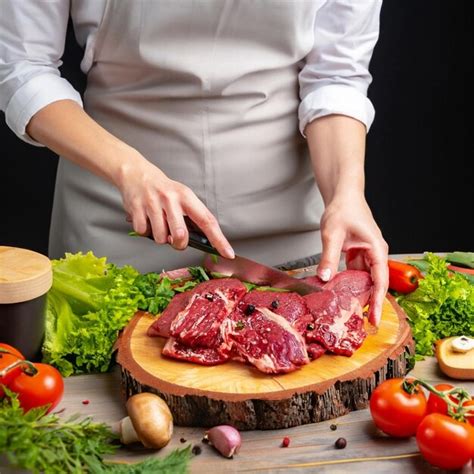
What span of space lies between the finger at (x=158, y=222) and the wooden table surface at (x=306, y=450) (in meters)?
0.45

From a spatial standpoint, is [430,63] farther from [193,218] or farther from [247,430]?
[247,430]

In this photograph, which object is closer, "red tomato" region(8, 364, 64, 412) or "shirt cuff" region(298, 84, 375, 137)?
"red tomato" region(8, 364, 64, 412)

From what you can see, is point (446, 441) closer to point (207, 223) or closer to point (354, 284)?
point (354, 284)

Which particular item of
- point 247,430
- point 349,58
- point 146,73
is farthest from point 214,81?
point 247,430

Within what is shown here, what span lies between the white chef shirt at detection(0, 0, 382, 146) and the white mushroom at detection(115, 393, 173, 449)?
1.05 meters

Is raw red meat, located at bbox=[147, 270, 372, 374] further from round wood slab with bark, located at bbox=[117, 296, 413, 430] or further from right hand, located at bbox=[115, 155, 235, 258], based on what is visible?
right hand, located at bbox=[115, 155, 235, 258]

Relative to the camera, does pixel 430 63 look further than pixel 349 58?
Yes

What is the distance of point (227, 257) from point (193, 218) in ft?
0.49

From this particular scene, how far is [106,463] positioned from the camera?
2.04 m

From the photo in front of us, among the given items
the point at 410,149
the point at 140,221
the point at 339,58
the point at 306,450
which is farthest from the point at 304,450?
the point at 410,149

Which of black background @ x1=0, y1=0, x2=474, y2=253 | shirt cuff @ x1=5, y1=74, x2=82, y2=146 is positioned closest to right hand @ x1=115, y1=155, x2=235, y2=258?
shirt cuff @ x1=5, y1=74, x2=82, y2=146

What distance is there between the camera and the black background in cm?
449

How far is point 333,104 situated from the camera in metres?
2.99

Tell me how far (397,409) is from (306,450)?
0.22m
